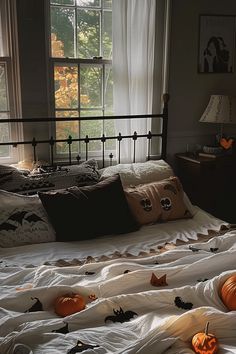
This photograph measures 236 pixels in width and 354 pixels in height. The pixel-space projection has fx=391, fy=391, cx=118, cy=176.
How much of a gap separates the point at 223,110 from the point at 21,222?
1857mm

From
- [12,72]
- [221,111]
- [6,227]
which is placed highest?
[12,72]

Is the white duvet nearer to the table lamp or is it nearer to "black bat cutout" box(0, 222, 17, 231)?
"black bat cutout" box(0, 222, 17, 231)

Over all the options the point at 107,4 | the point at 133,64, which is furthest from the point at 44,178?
the point at 107,4

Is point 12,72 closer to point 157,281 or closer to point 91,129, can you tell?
point 91,129

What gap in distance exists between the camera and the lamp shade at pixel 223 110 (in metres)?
3.12

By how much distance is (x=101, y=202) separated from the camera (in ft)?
7.52

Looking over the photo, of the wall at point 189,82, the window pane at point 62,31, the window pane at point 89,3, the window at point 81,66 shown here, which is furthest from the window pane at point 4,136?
the wall at point 189,82

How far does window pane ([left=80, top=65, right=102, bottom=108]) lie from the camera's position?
3.01 meters

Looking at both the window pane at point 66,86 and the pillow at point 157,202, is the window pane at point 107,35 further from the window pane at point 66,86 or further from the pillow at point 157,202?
the pillow at point 157,202

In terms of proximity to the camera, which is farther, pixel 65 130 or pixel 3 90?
pixel 65 130

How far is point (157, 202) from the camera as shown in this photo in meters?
2.43

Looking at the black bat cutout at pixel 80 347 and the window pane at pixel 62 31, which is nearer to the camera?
the black bat cutout at pixel 80 347

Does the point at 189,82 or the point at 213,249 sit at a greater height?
the point at 189,82

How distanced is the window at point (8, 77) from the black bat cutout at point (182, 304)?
5.95ft
